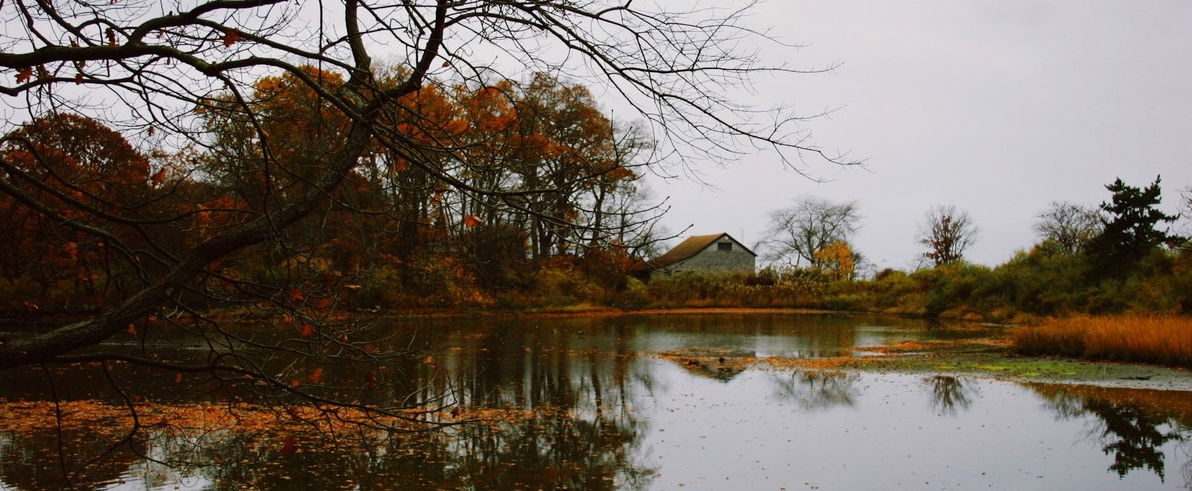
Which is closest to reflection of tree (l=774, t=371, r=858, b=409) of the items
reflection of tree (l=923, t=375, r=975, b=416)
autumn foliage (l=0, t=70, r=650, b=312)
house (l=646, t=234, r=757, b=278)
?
reflection of tree (l=923, t=375, r=975, b=416)

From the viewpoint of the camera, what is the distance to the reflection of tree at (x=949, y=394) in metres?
11.0

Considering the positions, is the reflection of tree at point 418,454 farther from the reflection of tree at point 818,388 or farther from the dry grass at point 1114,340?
the dry grass at point 1114,340

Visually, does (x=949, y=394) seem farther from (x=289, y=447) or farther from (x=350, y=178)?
(x=350, y=178)

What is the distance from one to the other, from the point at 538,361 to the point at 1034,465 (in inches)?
402

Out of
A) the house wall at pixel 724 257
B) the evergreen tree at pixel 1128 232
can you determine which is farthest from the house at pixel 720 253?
the evergreen tree at pixel 1128 232

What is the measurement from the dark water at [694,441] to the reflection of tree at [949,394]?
4 centimetres

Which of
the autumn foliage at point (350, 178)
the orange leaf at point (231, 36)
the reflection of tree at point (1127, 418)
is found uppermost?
the orange leaf at point (231, 36)

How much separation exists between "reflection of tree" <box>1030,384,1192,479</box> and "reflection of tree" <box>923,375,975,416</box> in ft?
3.31

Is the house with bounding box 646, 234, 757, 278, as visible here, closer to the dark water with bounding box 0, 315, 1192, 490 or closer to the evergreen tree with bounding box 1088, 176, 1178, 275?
the evergreen tree with bounding box 1088, 176, 1178, 275

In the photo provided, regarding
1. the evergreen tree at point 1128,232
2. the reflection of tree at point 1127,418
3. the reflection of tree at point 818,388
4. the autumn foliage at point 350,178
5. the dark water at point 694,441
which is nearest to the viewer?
the autumn foliage at point 350,178

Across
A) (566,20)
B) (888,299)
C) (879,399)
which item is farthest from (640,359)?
(888,299)

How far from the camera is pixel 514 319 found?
3167cm

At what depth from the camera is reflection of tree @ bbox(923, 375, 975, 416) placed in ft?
36.1

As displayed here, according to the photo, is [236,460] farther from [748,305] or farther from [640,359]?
[748,305]
